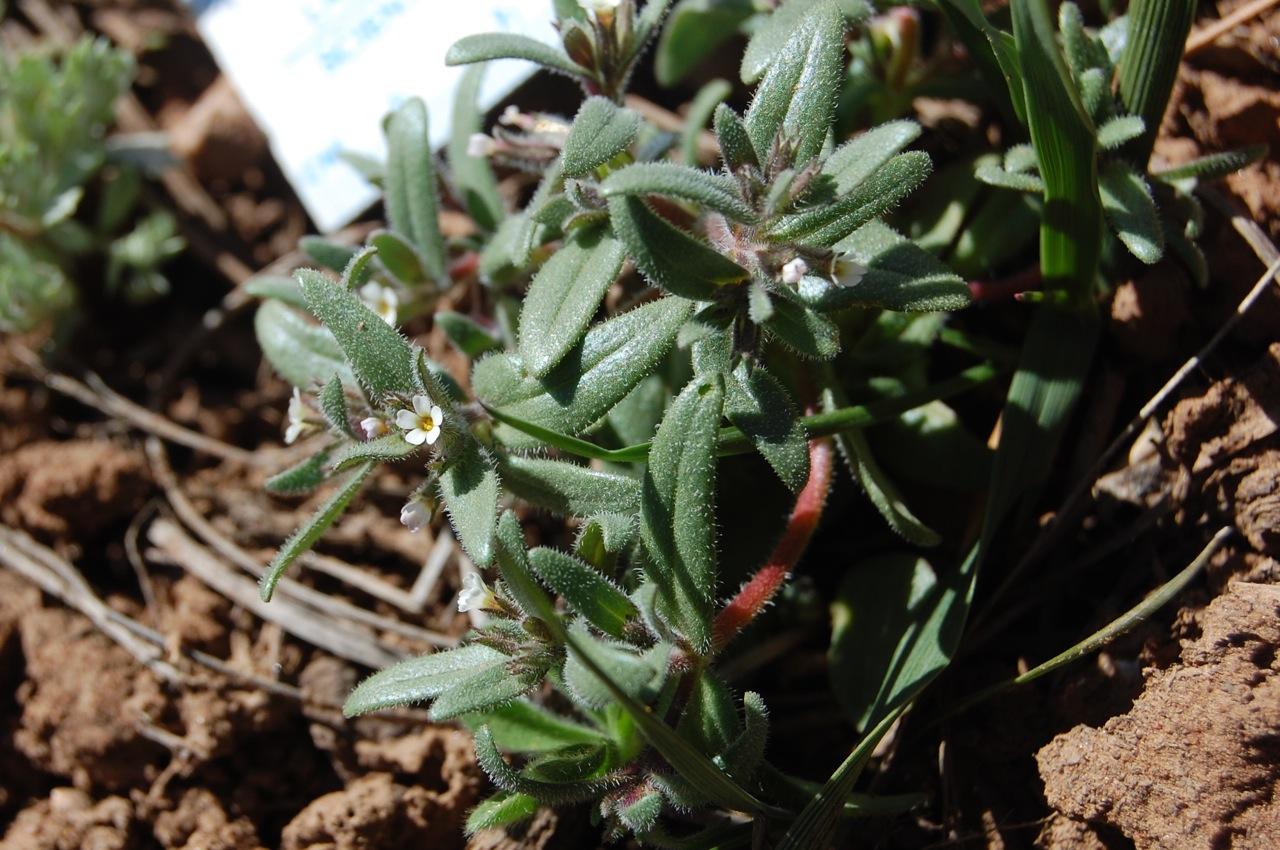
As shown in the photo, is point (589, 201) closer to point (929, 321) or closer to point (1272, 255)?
point (929, 321)

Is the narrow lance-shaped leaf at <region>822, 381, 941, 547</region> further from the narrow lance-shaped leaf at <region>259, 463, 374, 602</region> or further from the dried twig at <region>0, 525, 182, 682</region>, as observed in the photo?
the dried twig at <region>0, 525, 182, 682</region>

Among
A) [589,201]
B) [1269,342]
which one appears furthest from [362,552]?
[1269,342]

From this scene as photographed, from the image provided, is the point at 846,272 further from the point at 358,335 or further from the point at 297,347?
the point at 297,347

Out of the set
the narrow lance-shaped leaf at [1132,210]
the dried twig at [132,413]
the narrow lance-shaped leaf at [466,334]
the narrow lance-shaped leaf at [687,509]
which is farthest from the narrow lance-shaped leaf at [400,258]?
the narrow lance-shaped leaf at [1132,210]

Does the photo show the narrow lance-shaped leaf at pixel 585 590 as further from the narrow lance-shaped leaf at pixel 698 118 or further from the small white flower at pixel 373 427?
the narrow lance-shaped leaf at pixel 698 118

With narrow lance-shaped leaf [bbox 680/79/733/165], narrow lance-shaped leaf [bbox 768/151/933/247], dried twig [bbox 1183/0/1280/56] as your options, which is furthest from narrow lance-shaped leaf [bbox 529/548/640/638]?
dried twig [bbox 1183/0/1280/56]

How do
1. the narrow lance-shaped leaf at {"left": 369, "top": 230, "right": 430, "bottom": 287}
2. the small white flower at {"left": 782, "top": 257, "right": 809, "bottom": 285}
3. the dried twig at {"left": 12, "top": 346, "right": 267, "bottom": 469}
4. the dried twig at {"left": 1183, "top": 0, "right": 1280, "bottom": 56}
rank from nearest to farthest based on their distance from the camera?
the small white flower at {"left": 782, "top": 257, "right": 809, "bottom": 285}
the dried twig at {"left": 1183, "top": 0, "right": 1280, "bottom": 56}
the narrow lance-shaped leaf at {"left": 369, "top": 230, "right": 430, "bottom": 287}
the dried twig at {"left": 12, "top": 346, "right": 267, "bottom": 469}
